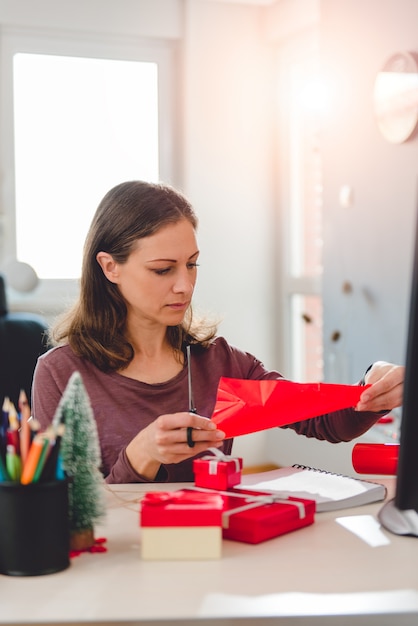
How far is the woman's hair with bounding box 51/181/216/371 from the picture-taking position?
2.05m

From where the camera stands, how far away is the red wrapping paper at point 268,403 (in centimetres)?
153

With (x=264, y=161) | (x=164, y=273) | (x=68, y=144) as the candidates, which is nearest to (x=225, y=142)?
(x=264, y=161)

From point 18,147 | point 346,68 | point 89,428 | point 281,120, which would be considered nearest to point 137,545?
point 89,428

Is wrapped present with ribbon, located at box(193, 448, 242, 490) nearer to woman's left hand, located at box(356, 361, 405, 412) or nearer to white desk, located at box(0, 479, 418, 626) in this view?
white desk, located at box(0, 479, 418, 626)

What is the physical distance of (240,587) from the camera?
1070mm

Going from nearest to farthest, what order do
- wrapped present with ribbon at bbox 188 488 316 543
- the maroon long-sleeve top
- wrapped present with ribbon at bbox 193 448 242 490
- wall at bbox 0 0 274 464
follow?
wrapped present with ribbon at bbox 188 488 316 543 → wrapped present with ribbon at bbox 193 448 242 490 → the maroon long-sleeve top → wall at bbox 0 0 274 464

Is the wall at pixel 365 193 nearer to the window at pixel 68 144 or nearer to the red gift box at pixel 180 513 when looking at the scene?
the window at pixel 68 144

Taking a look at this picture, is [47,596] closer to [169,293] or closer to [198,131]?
[169,293]

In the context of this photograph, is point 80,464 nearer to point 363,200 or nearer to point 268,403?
point 268,403

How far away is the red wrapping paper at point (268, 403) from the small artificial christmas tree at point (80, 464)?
346mm

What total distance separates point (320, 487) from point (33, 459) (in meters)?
0.61

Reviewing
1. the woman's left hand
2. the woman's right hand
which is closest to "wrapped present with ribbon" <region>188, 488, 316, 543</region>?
the woman's right hand

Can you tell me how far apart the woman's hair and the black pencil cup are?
37.1 inches

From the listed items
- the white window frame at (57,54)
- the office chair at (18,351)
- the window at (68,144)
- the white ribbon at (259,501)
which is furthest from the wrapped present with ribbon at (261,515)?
the window at (68,144)
